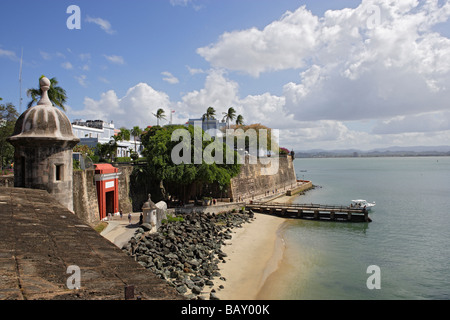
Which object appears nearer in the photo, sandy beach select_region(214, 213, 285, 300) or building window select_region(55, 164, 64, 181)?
building window select_region(55, 164, 64, 181)

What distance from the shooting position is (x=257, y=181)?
2031 inches

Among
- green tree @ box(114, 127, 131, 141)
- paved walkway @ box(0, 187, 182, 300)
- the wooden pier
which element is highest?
green tree @ box(114, 127, 131, 141)

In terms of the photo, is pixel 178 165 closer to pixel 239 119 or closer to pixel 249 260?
pixel 249 260

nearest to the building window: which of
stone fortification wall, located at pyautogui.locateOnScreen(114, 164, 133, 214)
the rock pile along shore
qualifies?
the rock pile along shore

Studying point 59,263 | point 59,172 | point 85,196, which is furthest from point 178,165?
point 59,263

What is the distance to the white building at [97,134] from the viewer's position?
181 ft

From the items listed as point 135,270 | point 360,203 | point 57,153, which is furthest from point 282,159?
point 135,270

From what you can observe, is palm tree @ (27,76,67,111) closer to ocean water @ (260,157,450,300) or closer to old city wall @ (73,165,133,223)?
old city wall @ (73,165,133,223)

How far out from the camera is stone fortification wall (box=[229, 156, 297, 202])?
44175mm

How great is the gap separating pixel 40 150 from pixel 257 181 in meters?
43.2

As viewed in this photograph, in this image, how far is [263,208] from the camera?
40156 mm

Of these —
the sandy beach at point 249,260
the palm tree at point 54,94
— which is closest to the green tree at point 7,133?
the palm tree at point 54,94

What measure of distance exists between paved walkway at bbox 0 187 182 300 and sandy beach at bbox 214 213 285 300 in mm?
12197
